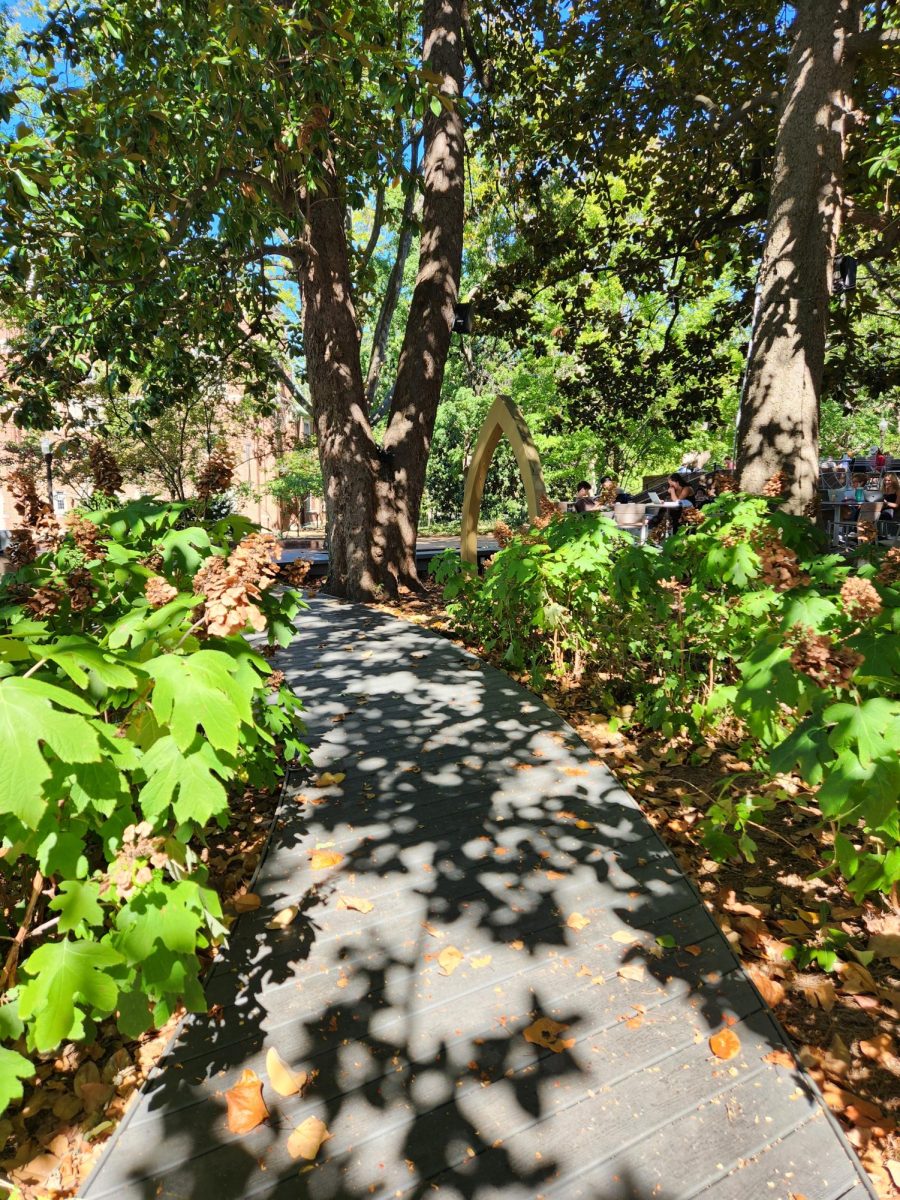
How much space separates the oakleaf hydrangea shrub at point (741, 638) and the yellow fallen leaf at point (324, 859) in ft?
5.70

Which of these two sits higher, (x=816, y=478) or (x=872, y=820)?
(x=816, y=478)

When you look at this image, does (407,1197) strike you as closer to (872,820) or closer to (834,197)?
(872,820)

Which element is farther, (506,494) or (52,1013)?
(506,494)

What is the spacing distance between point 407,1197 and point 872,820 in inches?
61.8

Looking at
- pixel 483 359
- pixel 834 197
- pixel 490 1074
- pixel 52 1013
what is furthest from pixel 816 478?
pixel 483 359

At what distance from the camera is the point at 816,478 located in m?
5.55

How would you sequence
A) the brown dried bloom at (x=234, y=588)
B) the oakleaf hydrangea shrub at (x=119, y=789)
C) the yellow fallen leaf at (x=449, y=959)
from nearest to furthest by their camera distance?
the oakleaf hydrangea shrub at (x=119, y=789) < the brown dried bloom at (x=234, y=588) < the yellow fallen leaf at (x=449, y=959)

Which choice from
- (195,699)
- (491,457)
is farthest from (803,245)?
(195,699)

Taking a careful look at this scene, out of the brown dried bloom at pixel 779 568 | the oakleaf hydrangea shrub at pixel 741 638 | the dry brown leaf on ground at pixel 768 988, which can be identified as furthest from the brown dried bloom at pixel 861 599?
the dry brown leaf on ground at pixel 768 988

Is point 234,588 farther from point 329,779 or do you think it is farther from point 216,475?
point 329,779

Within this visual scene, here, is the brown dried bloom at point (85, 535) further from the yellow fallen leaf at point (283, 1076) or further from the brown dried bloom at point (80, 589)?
the yellow fallen leaf at point (283, 1076)

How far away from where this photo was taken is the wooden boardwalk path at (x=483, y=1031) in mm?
1759

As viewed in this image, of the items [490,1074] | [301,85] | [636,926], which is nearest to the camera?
[490,1074]

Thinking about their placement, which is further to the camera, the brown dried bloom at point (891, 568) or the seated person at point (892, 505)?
the seated person at point (892, 505)
